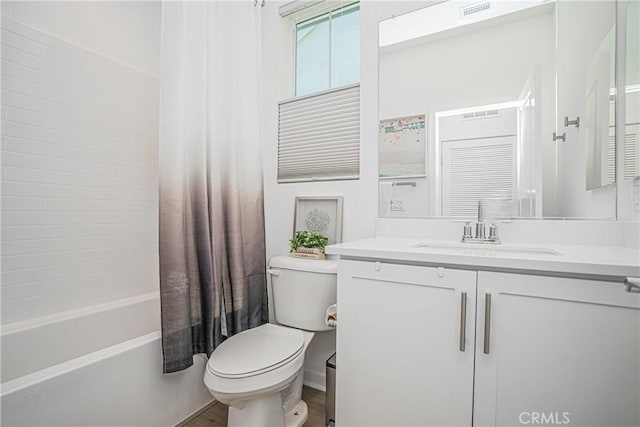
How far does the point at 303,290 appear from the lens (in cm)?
157

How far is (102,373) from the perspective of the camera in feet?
3.64

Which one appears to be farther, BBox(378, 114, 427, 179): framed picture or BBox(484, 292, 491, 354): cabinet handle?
BBox(378, 114, 427, 179): framed picture

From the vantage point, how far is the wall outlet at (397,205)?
5.14ft

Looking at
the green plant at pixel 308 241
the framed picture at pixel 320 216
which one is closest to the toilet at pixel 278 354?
the green plant at pixel 308 241

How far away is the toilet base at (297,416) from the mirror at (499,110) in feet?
3.44

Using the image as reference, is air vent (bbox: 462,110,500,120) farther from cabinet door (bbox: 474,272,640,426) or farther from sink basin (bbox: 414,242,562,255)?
cabinet door (bbox: 474,272,640,426)

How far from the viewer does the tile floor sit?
4.87ft

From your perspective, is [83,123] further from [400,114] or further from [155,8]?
[400,114]

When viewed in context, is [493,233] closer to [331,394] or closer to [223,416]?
[331,394]

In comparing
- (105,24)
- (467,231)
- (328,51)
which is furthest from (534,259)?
(105,24)

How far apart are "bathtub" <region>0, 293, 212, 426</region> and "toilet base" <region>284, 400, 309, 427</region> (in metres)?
0.44

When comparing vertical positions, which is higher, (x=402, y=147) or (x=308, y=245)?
(x=402, y=147)

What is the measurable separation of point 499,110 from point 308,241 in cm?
110

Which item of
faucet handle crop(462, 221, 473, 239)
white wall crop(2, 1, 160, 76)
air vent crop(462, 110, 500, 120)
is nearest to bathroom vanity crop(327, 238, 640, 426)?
faucet handle crop(462, 221, 473, 239)
